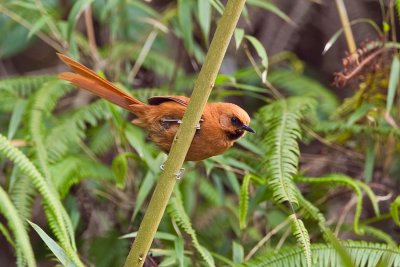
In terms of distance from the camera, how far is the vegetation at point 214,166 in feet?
7.66

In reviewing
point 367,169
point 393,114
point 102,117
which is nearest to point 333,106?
point 393,114

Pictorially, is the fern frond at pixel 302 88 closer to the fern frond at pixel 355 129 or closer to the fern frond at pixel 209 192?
the fern frond at pixel 355 129

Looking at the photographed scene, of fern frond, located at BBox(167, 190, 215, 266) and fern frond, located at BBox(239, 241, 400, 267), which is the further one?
fern frond, located at BBox(167, 190, 215, 266)

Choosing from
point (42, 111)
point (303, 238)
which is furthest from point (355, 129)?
point (42, 111)

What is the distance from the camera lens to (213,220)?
10.2ft

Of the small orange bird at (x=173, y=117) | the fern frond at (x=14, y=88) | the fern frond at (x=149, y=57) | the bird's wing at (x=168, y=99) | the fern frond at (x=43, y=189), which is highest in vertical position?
the fern frond at (x=149, y=57)

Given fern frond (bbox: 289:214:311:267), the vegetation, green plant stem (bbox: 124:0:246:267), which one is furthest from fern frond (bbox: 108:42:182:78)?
green plant stem (bbox: 124:0:246:267)

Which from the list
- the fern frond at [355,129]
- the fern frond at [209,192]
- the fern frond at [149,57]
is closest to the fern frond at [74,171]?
the fern frond at [209,192]

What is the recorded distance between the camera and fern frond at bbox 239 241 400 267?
6.88 ft

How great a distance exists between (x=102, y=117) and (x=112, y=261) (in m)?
0.64

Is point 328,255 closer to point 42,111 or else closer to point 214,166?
point 214,166

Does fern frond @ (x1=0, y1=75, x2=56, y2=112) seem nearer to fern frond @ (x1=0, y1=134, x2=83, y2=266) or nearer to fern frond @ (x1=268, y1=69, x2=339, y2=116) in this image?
fern frond @ (x1=0, y1=134, x2=83, y2=266)

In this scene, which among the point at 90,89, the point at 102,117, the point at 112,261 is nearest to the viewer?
the point at 90,89

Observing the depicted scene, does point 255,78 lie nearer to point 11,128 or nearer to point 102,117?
point 102,117
